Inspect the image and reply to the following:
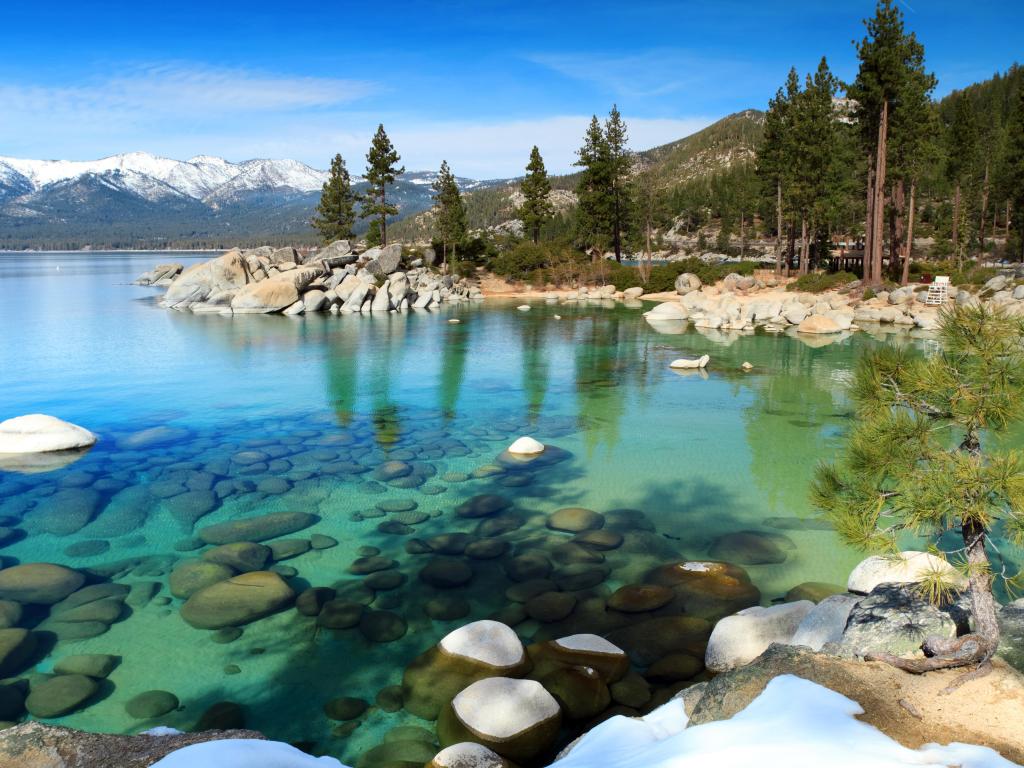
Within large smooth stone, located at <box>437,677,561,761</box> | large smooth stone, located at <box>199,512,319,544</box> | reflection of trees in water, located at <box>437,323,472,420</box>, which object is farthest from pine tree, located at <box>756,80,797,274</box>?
large smooth stone, located at <box>437,677,561,761</box>

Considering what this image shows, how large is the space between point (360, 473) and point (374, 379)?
30.7 ft

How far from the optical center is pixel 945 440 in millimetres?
4949

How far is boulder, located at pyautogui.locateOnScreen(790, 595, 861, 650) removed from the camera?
563 cm

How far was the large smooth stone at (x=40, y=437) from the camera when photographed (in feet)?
43.0

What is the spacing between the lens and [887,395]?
15.5 feet

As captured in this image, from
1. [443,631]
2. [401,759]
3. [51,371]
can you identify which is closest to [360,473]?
[443,631]

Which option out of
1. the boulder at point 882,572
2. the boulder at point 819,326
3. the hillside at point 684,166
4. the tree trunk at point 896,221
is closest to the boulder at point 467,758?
the boulder at point 882,572

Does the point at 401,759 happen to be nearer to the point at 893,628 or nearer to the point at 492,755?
the point at 492,755

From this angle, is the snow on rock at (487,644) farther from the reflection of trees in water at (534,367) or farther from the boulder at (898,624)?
the reflection of trees in water at (534,367)

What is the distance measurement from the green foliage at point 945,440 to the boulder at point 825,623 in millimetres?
1278

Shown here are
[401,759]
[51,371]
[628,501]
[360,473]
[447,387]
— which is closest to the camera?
[401,759]

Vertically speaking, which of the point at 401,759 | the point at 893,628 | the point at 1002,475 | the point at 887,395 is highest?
the point at 887,395

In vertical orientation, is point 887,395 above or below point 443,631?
above

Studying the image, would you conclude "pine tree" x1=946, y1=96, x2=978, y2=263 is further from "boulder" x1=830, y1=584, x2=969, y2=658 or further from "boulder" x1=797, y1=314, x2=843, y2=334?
"boulder" x1=830, y1=584, x2=969, y2=658
